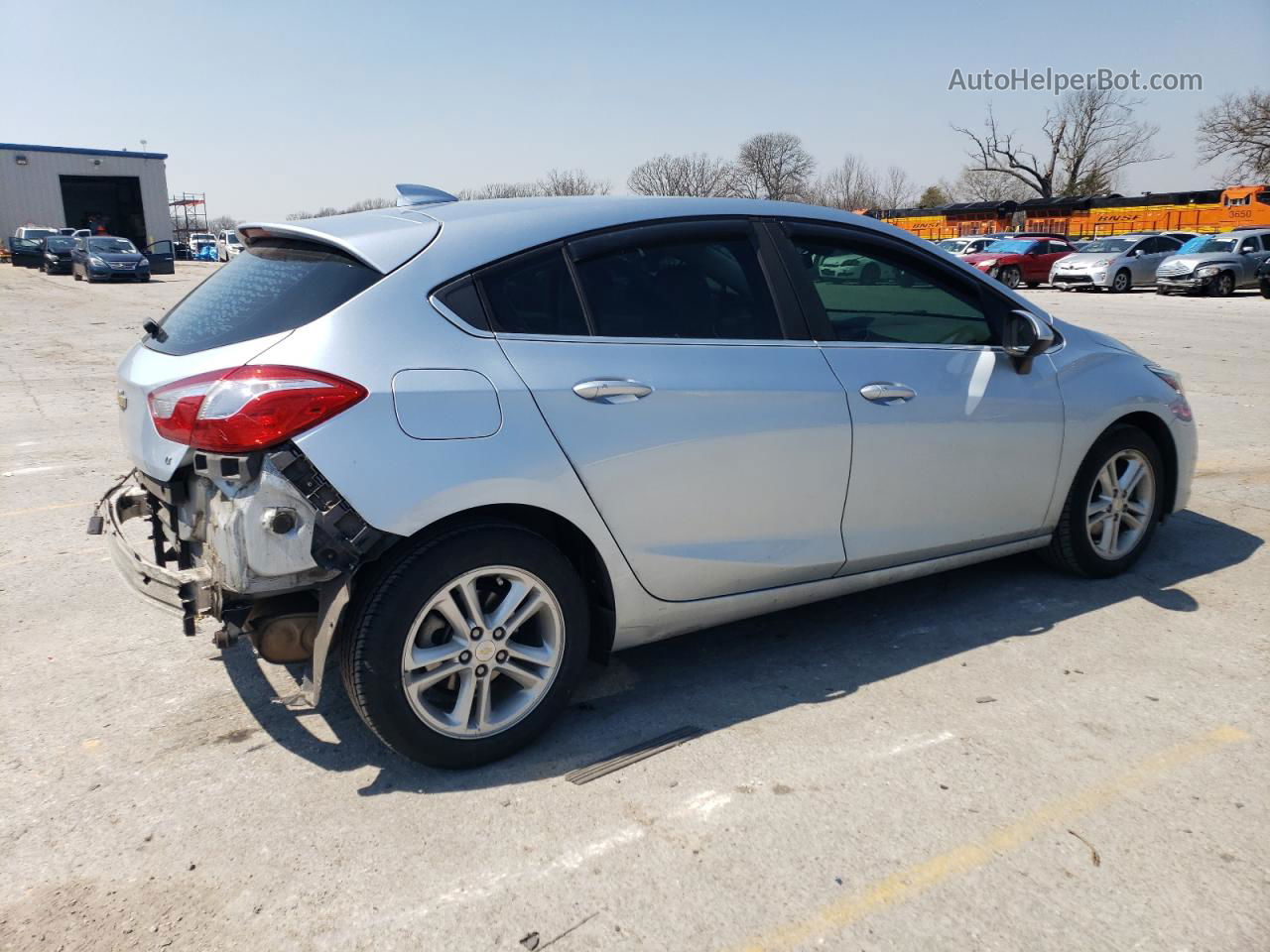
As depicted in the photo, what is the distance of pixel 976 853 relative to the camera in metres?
2.58

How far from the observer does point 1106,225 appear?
47.7 metres

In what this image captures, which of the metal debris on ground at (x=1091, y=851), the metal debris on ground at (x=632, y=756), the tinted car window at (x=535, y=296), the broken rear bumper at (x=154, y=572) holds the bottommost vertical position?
the metal debris on ground at (x=632, y=756)

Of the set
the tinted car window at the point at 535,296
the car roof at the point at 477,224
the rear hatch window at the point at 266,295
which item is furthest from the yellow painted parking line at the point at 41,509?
the tinted car window at the point at 535,296

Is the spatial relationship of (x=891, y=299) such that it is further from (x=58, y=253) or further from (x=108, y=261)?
(x=58, y=253)

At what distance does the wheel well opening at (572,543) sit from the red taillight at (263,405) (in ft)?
1.46

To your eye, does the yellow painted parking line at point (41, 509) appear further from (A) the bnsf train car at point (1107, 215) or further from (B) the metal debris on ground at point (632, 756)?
(A) the bnsf train car at point (1107, 215)

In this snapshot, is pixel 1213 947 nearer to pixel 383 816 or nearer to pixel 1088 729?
pixel 1088 729

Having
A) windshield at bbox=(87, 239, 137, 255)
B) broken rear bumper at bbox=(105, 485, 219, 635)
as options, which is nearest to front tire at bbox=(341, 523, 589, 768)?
broken rear bumper at bbox=(105, 485, 219, 635)

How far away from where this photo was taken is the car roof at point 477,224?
3027 mm

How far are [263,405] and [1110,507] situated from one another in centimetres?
373

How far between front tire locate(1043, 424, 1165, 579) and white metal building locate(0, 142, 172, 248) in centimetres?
6070

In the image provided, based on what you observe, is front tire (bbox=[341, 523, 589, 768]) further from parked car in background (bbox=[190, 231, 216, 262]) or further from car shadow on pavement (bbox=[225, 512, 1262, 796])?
parked car in background (bbox=[190, 231, 216, 262])

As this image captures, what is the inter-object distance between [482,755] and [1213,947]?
6.47ft

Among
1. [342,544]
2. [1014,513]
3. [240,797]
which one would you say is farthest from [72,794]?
[1014,513]
